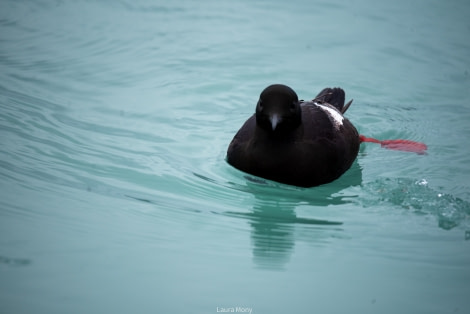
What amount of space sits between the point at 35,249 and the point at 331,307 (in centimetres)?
186

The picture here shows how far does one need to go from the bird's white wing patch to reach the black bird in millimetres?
217

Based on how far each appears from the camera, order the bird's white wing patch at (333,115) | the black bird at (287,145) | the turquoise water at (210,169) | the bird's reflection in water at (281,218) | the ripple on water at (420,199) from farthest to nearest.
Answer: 1. the bird's white wing patch at (333,115)
2. the black bird at (287,145)
3. the ripple on water at (420,199)
4. the bird's reflection in water at (281,218)
5. the turquoise water at (210,169)

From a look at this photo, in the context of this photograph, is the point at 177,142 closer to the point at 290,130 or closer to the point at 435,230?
the point at 290,130

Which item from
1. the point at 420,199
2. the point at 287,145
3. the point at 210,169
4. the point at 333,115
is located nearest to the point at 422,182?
the point at 420,199

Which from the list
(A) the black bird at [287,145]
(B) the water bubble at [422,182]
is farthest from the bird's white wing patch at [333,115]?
(B) the water bubble at [422,182]

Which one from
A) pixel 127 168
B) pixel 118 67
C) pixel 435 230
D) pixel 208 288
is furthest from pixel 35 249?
pixel 118 67

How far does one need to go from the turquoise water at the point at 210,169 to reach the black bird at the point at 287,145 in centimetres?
13

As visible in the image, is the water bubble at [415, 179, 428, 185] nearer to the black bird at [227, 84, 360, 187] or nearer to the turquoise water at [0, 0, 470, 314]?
the turquoise water at [0, 0, 470, 314]

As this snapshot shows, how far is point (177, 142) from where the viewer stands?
6316 millimetres

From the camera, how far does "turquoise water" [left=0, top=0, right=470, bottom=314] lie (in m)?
3.64

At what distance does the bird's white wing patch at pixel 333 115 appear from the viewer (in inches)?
232

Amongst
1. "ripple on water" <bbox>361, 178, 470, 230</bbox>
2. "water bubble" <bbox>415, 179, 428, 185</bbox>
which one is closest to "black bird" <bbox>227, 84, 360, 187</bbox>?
"ripple on water" <bbox>361, 178, 470, 230</bbox>

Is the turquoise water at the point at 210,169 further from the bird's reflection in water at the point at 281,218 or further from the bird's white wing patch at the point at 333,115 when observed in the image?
the bird's white wing patch at the point at 333,115

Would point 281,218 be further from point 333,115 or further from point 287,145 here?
point 333,115
